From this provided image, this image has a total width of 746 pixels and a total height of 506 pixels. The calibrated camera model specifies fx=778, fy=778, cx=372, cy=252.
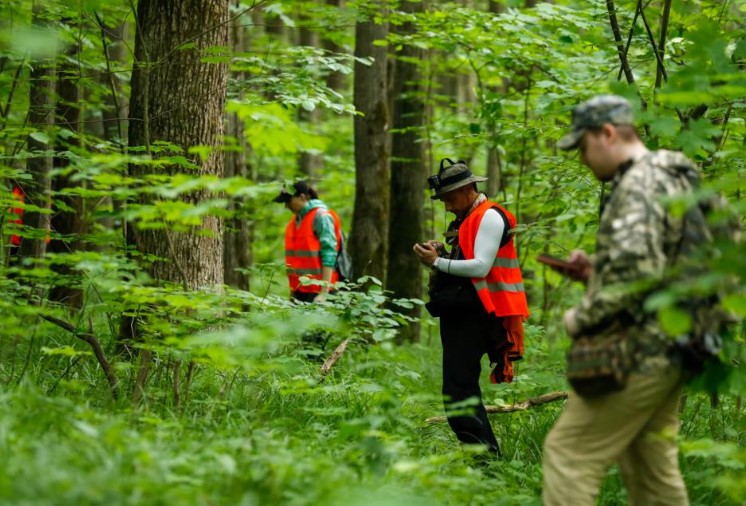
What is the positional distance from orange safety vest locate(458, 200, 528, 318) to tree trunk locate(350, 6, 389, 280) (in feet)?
15.8

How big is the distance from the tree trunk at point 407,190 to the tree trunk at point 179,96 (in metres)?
4.60

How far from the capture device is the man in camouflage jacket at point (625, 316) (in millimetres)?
3223

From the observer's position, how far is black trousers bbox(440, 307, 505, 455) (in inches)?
212

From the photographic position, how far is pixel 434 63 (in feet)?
40.2

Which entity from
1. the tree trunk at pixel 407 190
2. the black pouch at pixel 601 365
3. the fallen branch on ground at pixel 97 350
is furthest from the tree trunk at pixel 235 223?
the black pouch at pixel 601 365

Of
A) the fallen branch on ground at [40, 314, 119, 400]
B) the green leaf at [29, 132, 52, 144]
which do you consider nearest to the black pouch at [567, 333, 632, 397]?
the fallen branch on ground at [40, 314, 119, 400]

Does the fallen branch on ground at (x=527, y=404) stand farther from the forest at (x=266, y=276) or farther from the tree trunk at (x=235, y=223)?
the tree trunk at (x=235, y=223)

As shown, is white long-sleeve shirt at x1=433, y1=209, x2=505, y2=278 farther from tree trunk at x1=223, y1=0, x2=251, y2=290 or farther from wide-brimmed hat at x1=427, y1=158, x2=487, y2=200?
tree trunk at x1=223, y1=0, x2=251, y2=290

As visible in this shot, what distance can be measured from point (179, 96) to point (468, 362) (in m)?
3.11

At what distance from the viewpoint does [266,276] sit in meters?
7.32

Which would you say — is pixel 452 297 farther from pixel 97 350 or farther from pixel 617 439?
pixel 97 350

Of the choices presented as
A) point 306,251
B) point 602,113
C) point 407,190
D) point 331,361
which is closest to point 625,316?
point 602,113

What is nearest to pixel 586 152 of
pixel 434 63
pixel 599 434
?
pixel 599 434

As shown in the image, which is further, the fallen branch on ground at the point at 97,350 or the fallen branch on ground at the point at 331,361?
the fallen branch on ground at the point at 331,361
